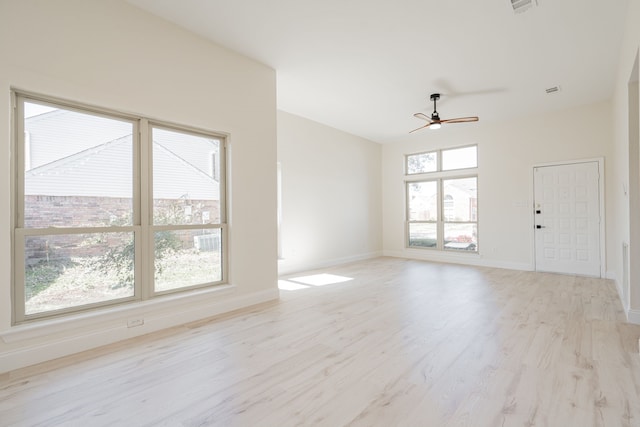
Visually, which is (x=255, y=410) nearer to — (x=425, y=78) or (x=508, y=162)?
(x=425, y=78)

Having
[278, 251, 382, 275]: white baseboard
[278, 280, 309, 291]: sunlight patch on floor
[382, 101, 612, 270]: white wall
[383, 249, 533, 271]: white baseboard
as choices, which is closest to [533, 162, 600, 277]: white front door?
[382, 101, 612, 270]: white wall

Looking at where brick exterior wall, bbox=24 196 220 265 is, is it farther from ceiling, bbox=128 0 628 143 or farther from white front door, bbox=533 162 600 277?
white front door, bbox=533 162 600 277

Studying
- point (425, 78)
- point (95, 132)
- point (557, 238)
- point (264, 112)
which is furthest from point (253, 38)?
point (557, 238)

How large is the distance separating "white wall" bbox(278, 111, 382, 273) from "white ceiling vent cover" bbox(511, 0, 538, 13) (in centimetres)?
387

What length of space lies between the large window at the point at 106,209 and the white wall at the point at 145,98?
13 cm

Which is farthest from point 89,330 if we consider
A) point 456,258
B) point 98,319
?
point 456,258

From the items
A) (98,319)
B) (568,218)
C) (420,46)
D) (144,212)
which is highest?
(420,46)

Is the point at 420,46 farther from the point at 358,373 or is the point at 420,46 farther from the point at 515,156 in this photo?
the point at 515,156

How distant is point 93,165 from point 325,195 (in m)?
4.51

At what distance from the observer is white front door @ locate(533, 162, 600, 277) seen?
537cm

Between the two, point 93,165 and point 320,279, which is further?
point 320,279

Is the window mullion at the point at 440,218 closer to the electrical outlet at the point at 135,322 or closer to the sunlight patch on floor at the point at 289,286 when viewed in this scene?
the sunlight patch on floor at the point at 289,286

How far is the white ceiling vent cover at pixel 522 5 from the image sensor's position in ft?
9.29

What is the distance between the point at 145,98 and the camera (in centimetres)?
293
